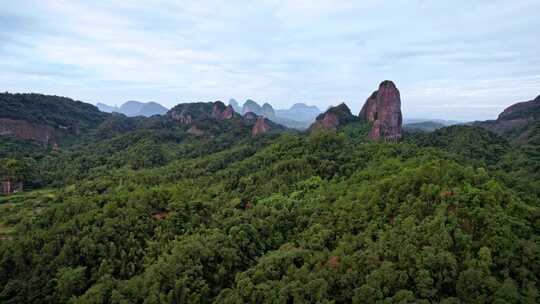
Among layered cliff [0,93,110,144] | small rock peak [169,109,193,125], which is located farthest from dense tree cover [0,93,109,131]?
small rock peak [169,109,193,125]

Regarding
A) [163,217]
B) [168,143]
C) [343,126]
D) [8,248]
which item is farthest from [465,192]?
[168,143]

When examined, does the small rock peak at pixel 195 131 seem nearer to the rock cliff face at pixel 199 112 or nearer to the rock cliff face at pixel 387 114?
the rock cliff face at pixel 199 112

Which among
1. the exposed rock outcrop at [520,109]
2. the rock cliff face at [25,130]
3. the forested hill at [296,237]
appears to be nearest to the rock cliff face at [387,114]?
the forested hill at [296,237]

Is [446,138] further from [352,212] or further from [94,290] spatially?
[94,290]

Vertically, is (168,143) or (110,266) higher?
(168,143)

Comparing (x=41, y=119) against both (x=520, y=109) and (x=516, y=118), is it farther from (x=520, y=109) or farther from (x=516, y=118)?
(x=520, y=109)
